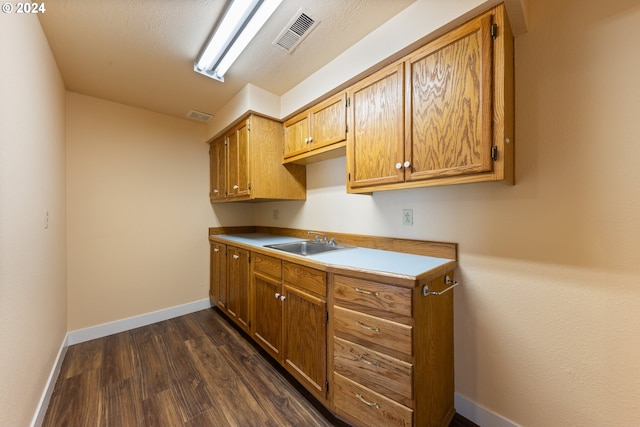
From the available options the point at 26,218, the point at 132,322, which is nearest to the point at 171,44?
the point at 26,218

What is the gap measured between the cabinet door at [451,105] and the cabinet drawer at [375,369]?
962mm

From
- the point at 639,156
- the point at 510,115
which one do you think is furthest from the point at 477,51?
the point at 639,156

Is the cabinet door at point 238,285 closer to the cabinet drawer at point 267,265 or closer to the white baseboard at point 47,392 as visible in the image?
the cabinet drawer at point 267,265

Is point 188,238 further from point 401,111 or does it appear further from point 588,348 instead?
point 588,348

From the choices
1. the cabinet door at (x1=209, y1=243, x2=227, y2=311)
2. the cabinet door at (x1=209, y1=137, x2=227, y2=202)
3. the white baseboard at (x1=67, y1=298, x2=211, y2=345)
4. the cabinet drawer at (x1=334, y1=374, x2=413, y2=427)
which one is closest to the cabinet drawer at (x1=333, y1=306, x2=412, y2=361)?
the cabinet drawer at (x1=334, y1=374, x2=413, y2=427)

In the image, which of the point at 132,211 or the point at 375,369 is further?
the point at 132,211

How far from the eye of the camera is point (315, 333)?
57.2 inches

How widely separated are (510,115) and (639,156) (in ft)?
1.60

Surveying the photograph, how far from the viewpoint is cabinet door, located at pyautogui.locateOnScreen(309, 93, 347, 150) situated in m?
1.79

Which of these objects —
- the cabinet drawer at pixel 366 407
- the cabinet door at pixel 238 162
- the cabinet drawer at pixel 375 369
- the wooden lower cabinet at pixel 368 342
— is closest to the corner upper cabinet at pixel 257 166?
the cabinet door at pixel 238 162

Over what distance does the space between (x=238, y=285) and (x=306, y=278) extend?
1.09 metres

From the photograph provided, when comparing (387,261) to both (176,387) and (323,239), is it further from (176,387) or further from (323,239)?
(176,387)

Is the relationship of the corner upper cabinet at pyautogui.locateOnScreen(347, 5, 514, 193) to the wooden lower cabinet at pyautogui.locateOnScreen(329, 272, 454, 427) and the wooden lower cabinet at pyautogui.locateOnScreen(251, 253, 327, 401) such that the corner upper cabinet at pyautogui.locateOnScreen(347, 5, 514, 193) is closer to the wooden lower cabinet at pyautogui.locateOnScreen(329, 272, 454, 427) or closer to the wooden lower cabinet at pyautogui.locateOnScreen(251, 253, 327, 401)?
the wooden lower cabinet at pyautogui.locateOnScreen(329, 272, 454, 427)

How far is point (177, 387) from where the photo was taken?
1.66 meters
